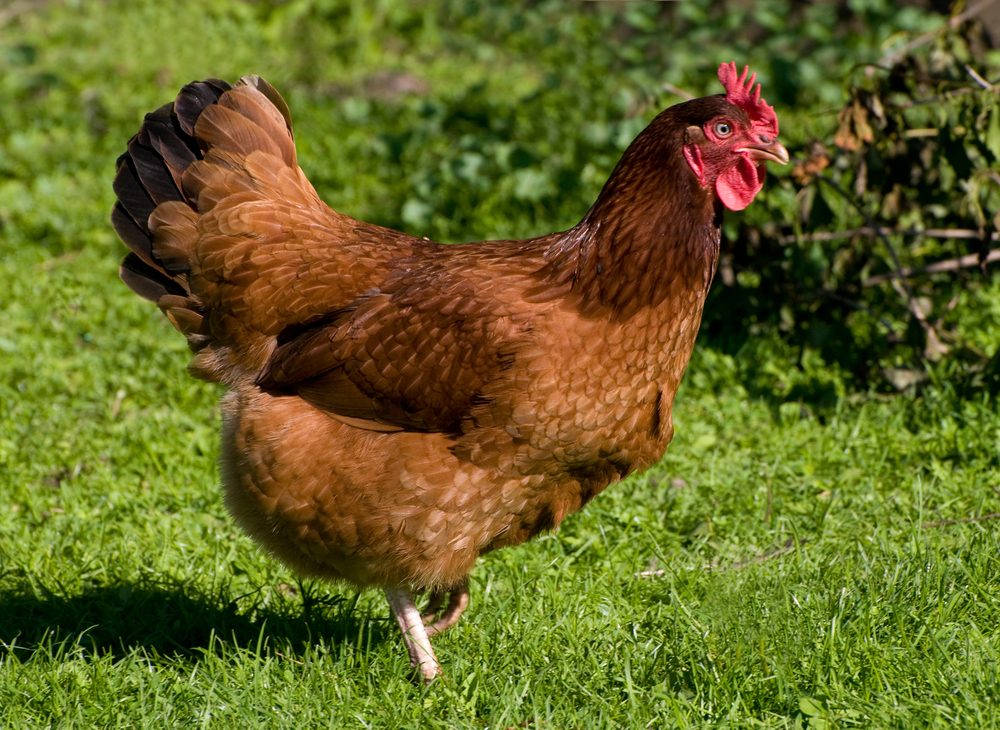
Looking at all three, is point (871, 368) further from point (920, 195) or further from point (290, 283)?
point (290, 283)

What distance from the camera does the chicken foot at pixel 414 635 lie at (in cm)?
382

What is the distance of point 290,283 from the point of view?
4.07 meters

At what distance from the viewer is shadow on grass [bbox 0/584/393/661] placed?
4.10 metres

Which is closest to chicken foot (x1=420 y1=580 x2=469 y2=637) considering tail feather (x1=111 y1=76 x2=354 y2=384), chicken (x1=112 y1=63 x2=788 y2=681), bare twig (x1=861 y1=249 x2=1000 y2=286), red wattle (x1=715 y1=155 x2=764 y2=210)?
chicken (x1=112 y1=63 x2=788 y2=681)

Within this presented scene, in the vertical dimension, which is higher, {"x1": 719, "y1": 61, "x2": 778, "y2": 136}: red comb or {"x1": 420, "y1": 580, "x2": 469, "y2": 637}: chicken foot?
{"x1": 719, "y1": 61, "x2": 778, "y2": 136}: red comb

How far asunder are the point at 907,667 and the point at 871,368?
259cm

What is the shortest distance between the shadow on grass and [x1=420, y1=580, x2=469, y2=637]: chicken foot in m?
0.17

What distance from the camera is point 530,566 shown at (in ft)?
15.0

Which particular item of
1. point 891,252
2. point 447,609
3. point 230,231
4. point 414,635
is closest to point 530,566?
point 447,609

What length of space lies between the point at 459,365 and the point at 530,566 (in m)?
1.19

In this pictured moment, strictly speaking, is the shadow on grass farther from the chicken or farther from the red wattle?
the red wattle

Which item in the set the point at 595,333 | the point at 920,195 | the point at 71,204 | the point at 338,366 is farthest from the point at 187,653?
the point at 71,204

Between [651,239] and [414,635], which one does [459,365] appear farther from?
[414,635]

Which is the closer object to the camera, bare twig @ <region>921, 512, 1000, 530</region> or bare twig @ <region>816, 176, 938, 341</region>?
bare twig @ <region>921, 512, 1000, 530</region>
